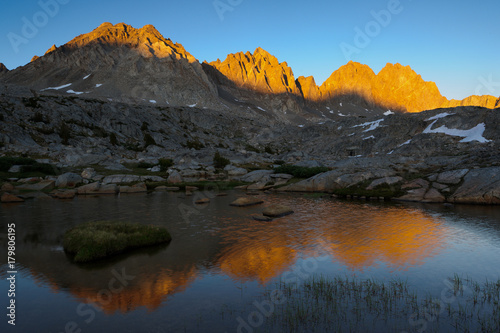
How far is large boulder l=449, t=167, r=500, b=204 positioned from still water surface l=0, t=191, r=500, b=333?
9.56ft

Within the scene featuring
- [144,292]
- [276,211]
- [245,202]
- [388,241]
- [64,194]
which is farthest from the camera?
[64,194]

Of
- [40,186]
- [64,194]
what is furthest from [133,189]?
[40,186]

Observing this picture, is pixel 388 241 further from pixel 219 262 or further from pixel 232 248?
pixel 219 262

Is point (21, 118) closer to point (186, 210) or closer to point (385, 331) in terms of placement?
point (186, 210)

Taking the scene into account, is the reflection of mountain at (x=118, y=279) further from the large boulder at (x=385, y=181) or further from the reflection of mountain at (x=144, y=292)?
the large boulder at (x=385, y=181)

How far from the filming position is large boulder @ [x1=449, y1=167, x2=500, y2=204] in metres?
34.7

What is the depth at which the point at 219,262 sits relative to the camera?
17.9m

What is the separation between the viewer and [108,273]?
16.0 metres

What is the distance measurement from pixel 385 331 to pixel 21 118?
109m

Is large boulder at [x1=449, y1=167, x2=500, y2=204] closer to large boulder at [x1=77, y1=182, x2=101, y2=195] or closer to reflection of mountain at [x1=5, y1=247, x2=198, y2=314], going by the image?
reflection of mountain at [x1=5, y1=247, x2=198, y2=314]

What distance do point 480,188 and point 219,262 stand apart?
35.3 metres

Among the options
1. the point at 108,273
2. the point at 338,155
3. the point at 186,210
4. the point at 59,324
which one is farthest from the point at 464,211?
the point at 338,155

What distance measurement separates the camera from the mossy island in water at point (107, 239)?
60.4ft

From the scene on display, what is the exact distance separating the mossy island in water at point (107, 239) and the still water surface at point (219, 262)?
857mm
